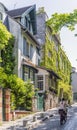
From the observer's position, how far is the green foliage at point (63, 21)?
26.4 m

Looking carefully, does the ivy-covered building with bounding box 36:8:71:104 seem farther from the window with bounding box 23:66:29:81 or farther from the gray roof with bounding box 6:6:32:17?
the window with bounding box 23:66:29:81

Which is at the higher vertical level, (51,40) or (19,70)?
(51,40)

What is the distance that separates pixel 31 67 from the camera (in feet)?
132

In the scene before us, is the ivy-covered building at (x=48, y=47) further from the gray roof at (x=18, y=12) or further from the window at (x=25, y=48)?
the window at (x=25, y=48)

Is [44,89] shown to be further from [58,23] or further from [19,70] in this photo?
[58,23]

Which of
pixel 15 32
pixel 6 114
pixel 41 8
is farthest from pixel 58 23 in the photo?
pixel 41 8

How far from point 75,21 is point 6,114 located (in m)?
8.39

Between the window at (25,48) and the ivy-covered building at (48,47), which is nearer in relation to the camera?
the window at (25,48)

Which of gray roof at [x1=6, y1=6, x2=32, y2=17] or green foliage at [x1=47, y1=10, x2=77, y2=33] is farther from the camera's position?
gray roof at [x1=6, y1=6, x2=32, y2=17]

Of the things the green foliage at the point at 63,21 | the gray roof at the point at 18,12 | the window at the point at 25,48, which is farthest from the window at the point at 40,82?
the green foliage at the point at 63,21

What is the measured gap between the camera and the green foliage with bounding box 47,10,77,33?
86.6ft

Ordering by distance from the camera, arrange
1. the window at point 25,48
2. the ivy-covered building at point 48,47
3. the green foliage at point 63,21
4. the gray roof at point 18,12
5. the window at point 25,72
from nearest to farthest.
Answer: the green foliage at point 63,21
the window at point 25,72
the window at point 25,48
the gray roof at point 18,12
the ivy-covered building at point 48,47

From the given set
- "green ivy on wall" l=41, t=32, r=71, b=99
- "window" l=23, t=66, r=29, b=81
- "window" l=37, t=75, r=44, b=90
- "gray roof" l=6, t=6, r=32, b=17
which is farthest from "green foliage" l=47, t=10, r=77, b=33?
"green ivy on wall" l=41, t=32, r=71, b=99

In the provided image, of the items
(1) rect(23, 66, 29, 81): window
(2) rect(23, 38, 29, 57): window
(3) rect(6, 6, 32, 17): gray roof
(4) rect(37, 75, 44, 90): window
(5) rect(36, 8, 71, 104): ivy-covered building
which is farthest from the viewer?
(5) rect(36, 8, 71, 104): ivy-covered building
